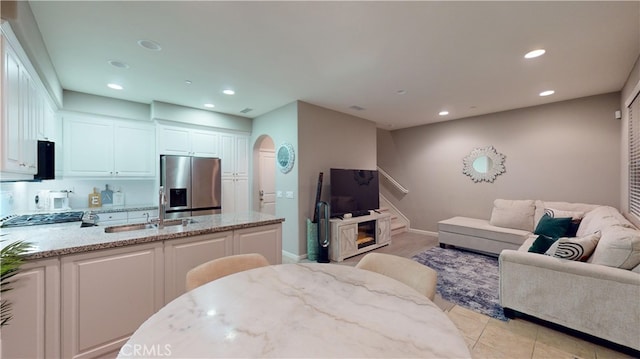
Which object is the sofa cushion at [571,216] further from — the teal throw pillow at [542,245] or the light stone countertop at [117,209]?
the light stone countertop at [117,209]

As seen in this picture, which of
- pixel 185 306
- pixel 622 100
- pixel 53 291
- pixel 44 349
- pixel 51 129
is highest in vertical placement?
pixel 622 100

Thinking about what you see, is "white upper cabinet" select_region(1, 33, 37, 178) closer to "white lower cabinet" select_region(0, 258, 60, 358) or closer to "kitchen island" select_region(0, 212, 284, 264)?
"kitchen island" select_region(0, 212, 284, 264)

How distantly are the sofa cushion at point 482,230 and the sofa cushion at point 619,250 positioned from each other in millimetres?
1900

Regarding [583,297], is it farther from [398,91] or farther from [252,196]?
[252,196]

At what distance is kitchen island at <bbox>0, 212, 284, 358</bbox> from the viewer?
149 centimetres

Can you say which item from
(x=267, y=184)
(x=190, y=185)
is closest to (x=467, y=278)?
(x=267, y=184)

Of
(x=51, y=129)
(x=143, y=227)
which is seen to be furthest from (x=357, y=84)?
(x=51, y=129)

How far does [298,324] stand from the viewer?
89 cm

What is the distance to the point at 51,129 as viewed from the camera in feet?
10.3

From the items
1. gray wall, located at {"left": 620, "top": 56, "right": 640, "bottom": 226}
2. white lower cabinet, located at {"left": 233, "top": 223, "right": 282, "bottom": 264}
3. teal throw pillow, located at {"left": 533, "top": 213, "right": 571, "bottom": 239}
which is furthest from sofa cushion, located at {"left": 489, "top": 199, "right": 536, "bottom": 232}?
white lower cabinet, located at {"left": 233, "top": 223, "right": 282, "bottom": 264}

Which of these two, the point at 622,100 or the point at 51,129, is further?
the point at 622,100

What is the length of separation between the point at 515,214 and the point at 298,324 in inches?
185

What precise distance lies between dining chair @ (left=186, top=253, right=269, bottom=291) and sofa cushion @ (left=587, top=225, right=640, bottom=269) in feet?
8.72

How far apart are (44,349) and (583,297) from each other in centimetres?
385
